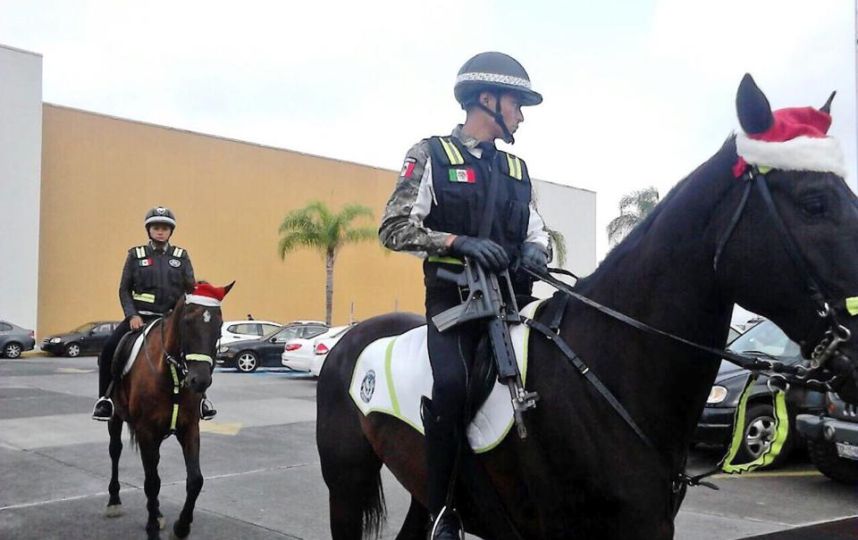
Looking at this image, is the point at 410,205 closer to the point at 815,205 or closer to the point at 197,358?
the point at 815,205

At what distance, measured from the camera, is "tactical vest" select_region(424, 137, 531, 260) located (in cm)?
313

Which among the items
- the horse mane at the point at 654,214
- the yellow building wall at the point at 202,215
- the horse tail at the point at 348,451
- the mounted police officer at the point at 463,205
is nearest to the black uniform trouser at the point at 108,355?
the horse tail at the point at 348,451

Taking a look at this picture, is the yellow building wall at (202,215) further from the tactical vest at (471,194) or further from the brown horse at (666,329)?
the brown horse at (666,329)

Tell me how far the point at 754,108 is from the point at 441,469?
170 cm

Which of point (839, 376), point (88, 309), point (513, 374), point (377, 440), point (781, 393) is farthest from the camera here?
point (88, 309)

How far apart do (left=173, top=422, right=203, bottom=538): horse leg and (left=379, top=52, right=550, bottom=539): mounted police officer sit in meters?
3.42

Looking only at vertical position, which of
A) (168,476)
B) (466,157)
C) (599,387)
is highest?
(466,157)

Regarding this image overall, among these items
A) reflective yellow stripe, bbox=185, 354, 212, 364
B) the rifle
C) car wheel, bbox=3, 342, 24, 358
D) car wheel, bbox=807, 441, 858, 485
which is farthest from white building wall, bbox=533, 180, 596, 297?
the rifle

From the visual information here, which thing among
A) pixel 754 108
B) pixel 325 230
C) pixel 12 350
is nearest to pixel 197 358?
pixel 754 108

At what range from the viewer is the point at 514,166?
10.8ft

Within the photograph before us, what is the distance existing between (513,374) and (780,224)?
3.40ft

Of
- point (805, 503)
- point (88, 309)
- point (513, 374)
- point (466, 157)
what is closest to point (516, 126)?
point (466, 157)

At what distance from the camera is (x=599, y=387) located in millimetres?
2562

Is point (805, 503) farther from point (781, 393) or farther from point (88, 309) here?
point (88, 309)
